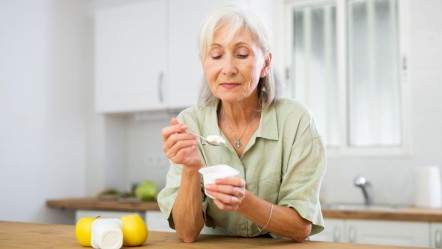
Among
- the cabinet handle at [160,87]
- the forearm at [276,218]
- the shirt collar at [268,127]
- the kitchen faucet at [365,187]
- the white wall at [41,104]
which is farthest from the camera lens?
the cabinet handle at [160,87]

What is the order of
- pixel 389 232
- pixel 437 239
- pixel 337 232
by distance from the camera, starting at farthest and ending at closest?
pixel 337 232
pixel 389 232
pixel 437 239

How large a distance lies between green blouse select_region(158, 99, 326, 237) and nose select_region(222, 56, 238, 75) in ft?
0.74

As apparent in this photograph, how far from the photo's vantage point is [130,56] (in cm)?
377

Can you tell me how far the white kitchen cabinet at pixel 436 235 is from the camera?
2604mm

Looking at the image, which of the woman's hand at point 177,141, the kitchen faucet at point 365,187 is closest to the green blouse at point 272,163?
the woman's hand at point 177,141

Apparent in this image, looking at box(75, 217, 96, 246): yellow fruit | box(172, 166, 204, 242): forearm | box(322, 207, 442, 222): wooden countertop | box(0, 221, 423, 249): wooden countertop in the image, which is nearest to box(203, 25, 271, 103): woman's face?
box(172, 166, 204, 242): forearm

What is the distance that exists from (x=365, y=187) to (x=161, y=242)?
80.2 inches

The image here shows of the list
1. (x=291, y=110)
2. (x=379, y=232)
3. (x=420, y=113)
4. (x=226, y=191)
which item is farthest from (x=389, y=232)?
(x=226, y=191)

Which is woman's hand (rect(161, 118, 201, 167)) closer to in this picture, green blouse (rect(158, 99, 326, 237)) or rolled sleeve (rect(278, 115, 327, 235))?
green blouse (rect(158, 99, 326, 237))

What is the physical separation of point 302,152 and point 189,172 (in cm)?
35

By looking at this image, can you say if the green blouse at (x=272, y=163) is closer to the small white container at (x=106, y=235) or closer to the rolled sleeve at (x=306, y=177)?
the rolled sleeve at (x=306, y=177)

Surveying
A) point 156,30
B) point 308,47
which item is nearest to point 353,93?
point 308,47

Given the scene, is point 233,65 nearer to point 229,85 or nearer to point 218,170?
point 229,85

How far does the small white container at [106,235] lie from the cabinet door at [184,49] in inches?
83.9
